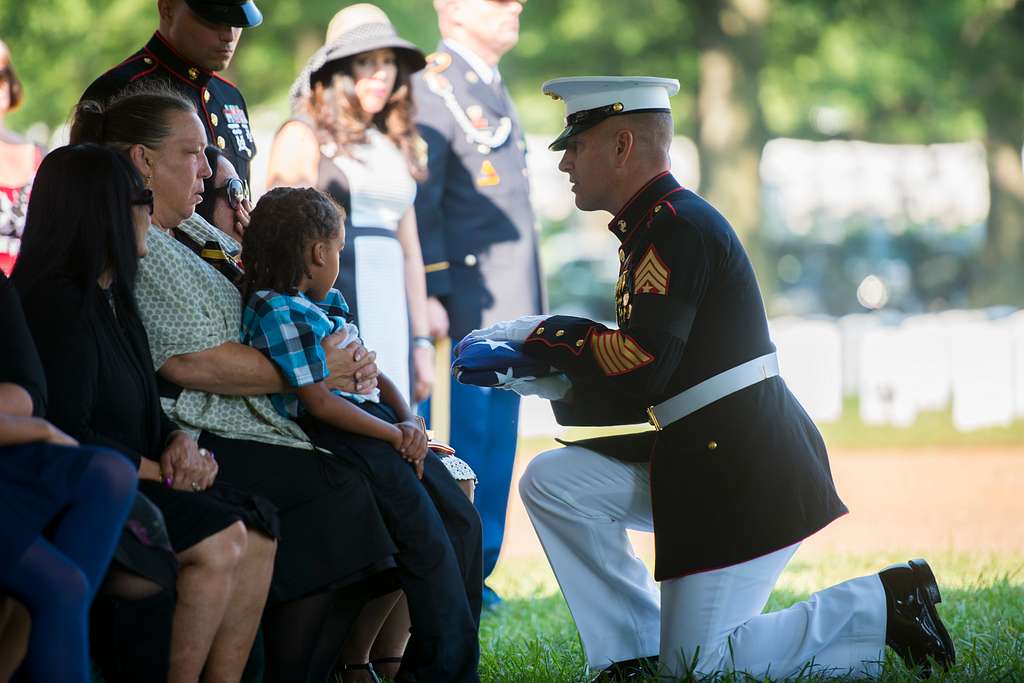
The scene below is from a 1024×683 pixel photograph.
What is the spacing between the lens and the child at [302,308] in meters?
3.59

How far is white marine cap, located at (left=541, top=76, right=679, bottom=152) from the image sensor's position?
415 cm

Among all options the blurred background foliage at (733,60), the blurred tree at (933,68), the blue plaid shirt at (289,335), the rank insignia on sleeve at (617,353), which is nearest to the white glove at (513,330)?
the rank insignia on sleeve at (617,353)

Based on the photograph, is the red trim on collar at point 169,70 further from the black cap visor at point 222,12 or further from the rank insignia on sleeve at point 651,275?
the rank insignia on sleeve at point 651,275

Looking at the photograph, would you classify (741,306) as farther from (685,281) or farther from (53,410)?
(53,410)

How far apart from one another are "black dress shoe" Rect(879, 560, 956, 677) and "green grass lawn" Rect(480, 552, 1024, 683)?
0.18 ft

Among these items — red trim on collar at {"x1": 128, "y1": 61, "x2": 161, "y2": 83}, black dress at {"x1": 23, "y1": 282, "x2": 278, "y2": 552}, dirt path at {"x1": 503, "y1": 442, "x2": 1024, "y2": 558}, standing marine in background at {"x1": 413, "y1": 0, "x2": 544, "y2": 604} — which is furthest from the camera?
dirt path at {"x1": 503, "y1": 442, "x2": 1024, "y2": 558}

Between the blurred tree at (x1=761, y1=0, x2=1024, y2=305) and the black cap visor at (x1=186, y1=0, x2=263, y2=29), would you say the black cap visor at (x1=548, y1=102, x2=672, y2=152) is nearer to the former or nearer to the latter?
the black cap visor at (x1=186, y1=0, x2=263, y2=29)

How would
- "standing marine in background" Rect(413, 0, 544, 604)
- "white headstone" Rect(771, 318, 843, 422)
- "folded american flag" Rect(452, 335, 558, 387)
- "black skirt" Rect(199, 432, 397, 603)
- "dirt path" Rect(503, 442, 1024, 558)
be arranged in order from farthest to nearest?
1. "white headstone" Rect(771, 318, 843, 422)
2. "dirt path" Rect(503, 442, 1024, 558)
3. "standing marine in background" Rect(413, 0, 544, 604)
4. "folded american flag" Rect(452, 335, 558, 387)
5. "black skirt" Rect(199, 432, 397, 603)

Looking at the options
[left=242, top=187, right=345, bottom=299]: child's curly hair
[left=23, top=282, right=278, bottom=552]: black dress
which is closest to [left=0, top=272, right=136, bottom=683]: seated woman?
[left=23, top=282, right=278, bottom=552]: black dress

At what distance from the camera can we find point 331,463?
3.63 m

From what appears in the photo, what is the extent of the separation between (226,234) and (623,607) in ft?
5.16

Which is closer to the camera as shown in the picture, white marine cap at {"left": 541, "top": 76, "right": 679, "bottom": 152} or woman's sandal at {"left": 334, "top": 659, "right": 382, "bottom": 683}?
woman's sandal at {"left": 334, "top": 659, "right": 382, "bottom": 683}

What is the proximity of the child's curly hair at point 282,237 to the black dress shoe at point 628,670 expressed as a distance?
1433 millimetres

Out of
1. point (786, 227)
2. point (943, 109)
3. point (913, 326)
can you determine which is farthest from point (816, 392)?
point (786, 227)
